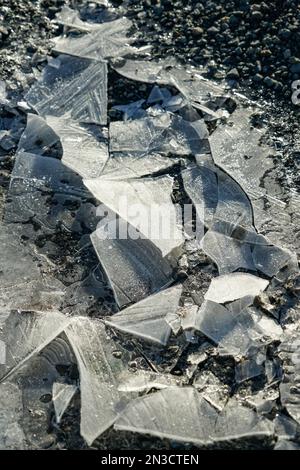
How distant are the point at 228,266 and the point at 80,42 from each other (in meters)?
1.41

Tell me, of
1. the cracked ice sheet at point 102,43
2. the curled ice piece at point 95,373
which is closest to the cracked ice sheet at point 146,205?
the curled ice piece at point 95,373

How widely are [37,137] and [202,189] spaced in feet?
2.33

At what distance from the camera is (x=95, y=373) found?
6.66 ft

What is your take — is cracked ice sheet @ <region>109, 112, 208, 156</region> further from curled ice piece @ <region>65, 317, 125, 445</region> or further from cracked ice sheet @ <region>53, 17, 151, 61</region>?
curled ice piece @ <region>65, 317, 125, 445</region>

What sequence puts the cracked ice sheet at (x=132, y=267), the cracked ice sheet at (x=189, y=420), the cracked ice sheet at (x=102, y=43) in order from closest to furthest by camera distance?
1. the cracked ice sheet at (x=189, y=420)
2. the cracked ice sheet at (x=132, y=267)
3. the cracked ice sheet at (x=102, y=43)

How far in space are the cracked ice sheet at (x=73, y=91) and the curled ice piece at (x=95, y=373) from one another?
1.00m

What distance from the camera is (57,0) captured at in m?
3.36

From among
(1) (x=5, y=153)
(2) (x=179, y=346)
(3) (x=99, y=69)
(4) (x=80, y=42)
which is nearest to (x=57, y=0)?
(4) (x=80, y=42)

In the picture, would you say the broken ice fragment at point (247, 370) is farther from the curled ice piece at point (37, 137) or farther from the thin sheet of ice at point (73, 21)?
the thin sheet of ice at point (73, 21)

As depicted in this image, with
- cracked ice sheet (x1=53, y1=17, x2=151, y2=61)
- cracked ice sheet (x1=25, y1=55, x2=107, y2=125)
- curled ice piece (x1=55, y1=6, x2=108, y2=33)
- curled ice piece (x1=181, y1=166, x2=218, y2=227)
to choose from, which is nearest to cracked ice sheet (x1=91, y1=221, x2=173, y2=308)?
curled ice piece (x1=181, y1=166, x2=218, y2=227)

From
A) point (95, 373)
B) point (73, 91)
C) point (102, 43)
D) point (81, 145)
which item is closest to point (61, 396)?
point (95, 373)

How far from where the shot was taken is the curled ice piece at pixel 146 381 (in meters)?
2.00

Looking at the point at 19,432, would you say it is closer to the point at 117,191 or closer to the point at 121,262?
the point at 121,262

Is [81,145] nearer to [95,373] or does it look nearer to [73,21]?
[73,21]
